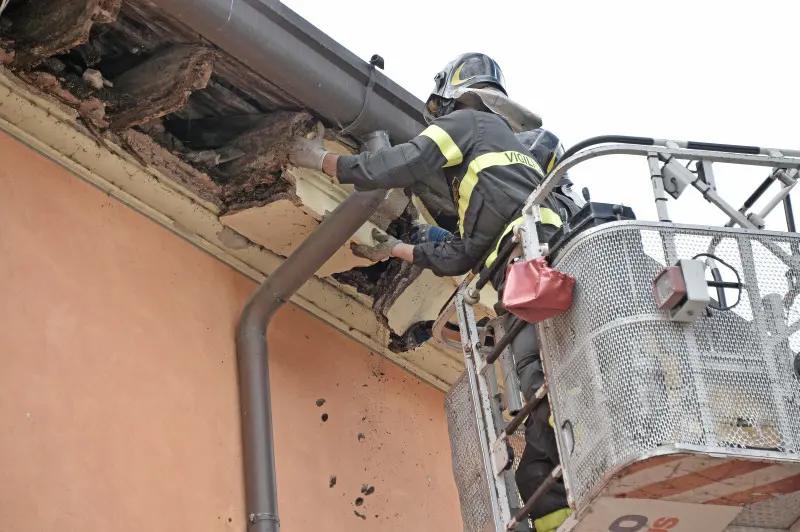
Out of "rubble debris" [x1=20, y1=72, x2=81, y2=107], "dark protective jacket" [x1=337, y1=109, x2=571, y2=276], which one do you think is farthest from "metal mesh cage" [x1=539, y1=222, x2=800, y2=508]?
"rubble debris" [x1=20, y1=72, x2=81, y2=107]

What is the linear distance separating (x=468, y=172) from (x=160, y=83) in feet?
4.91

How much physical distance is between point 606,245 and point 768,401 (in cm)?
81

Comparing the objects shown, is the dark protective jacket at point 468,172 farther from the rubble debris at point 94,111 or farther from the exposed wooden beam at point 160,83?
the rubble debris at point 94,111

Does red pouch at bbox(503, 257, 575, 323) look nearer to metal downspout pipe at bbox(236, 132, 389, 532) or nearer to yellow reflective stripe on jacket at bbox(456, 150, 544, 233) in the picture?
yellow reflective stripe on jacket at bbox(456, 150, 544, 233)

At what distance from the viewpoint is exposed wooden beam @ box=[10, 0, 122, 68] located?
575cm

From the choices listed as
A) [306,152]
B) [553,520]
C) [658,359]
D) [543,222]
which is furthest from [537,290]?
[306,152]

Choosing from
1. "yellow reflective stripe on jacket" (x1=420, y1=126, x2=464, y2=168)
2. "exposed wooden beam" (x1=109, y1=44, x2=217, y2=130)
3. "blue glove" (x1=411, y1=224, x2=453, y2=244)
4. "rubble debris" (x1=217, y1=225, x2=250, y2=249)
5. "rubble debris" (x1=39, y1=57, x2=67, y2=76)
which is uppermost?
"rubble debris" (x1=39, y1=57, x2=67, y2=76)

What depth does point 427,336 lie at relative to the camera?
7.44m

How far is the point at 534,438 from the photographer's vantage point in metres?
5.59

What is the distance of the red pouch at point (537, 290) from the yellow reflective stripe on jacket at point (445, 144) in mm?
1117

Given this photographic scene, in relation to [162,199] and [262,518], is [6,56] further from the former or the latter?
[262,518]

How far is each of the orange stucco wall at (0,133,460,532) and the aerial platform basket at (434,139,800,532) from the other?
157cm

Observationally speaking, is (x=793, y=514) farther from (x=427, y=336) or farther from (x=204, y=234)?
(x=204, y=234)

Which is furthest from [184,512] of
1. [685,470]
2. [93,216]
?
[685,470]
